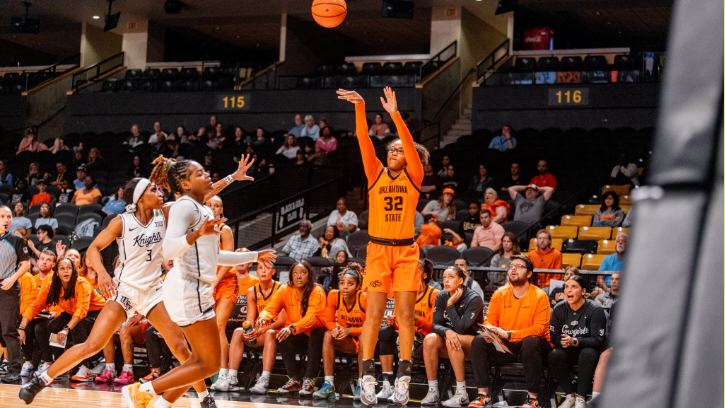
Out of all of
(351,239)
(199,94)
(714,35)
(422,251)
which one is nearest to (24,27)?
(199,94)

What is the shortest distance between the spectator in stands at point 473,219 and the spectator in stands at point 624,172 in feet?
9.35

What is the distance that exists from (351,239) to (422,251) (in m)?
1.62

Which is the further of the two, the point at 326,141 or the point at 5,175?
the point at 5,175

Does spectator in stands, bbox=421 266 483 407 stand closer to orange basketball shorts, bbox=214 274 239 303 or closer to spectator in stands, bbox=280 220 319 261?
orange basketball shorts, bbox=214 274 239 303

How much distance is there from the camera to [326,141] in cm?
1468

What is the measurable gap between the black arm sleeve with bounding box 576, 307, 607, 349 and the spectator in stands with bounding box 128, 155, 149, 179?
10257 mm

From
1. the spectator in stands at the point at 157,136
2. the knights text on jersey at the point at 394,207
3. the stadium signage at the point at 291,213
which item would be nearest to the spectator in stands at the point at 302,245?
the stadium signage at the point at 291,213

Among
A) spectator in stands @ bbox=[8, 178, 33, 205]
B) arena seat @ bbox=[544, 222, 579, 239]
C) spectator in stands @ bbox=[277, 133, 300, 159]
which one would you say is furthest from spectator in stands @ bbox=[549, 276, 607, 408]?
spectator in stands @ bbox=[8, 178, 33, 205]

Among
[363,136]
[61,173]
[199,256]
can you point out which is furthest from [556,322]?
[61,173]

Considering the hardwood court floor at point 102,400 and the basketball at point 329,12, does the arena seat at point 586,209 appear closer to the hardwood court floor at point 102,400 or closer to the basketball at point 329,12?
the basketball at point 329,12

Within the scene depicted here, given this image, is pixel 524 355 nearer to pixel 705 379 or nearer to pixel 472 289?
pixel 472 289

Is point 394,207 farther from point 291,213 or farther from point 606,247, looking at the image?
point 291,213

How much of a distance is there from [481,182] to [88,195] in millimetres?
→ 7217

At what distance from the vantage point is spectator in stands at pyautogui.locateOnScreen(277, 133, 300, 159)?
569 inches
